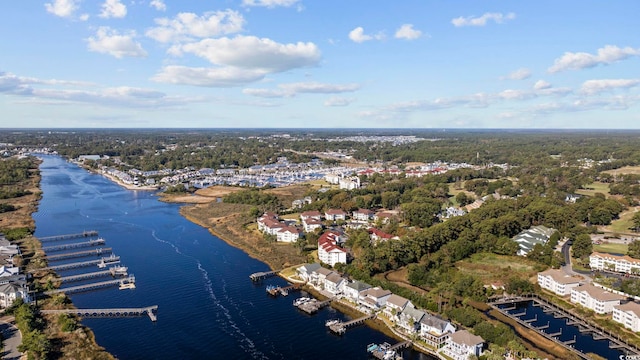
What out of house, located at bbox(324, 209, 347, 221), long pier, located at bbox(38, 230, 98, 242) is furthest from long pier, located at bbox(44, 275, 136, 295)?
house, located at bbox(324, 209, 347, 221)

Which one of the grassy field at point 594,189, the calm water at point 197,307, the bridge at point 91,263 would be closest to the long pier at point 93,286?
the calm water at point 197,307

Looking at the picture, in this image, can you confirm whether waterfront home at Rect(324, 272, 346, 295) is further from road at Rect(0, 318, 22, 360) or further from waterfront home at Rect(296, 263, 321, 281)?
road at Rect(0, 318, 22, 360)

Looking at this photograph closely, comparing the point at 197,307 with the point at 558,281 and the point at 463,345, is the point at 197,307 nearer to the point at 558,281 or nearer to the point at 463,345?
the point at 463,345

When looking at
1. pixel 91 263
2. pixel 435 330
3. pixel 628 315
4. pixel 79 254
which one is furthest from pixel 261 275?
pixel 628 315

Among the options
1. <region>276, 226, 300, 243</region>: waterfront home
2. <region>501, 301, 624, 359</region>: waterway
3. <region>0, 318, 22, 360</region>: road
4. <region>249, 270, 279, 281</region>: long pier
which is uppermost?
<region>276, 226, 300, 243</region>: waterfront home

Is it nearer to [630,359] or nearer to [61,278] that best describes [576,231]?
[630,359]

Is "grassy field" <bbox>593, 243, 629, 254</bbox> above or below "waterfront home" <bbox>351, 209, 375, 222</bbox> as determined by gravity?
below

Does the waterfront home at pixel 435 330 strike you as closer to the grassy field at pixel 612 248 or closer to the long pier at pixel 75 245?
the grassy field at pixel 612 248
